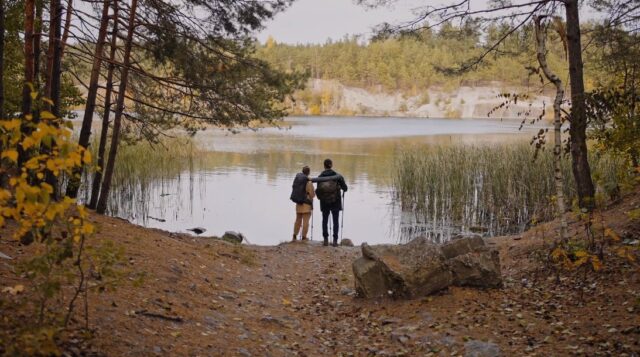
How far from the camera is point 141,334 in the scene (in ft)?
14.8

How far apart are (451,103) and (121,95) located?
96.6m

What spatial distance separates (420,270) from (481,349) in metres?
1.60

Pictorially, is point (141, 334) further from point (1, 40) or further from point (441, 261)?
point (441, 261)

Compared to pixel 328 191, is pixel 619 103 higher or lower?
higher

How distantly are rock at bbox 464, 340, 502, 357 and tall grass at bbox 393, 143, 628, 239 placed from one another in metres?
7.91

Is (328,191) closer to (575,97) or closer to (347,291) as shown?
(347,291)

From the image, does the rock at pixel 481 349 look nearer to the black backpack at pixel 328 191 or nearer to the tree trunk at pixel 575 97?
the tree trunk at pixel 575 97

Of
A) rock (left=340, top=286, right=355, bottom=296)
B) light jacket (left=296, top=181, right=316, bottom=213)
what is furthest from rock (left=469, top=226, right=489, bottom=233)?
rock (left=340, top=286, right=355, bottom=296)

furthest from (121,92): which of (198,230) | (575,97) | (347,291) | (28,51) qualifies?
Answer: (575,97)

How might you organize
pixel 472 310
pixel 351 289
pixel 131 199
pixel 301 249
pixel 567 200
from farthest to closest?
pixel 131 199 → pixel 567 200 → pixel 301 249 → pixel 351 289 → pixel 472 310

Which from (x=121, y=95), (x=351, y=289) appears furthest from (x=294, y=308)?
(x=121, y=95)

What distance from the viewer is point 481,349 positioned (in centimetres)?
502

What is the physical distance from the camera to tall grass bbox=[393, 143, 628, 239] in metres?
13.4

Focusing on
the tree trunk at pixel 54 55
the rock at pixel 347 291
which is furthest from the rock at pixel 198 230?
the rock at pixel 347 291
